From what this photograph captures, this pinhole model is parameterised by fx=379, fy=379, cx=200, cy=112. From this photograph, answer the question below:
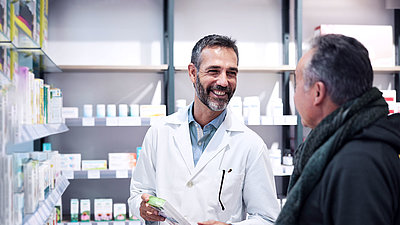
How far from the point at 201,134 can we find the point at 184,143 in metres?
0.12

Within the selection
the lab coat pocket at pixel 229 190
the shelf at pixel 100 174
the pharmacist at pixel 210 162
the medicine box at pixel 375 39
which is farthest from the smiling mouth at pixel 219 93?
the medicine box at pixel 375 39

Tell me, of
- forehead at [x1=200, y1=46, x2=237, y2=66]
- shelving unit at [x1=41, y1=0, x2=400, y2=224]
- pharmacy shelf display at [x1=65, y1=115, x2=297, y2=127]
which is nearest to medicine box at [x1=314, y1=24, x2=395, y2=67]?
shelving unit at [x1=41, y1=0, x2=400, y2=224]

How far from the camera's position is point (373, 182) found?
0.95 meters

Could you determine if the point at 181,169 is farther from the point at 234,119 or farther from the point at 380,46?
the point at 380,46

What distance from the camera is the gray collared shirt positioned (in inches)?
81.1

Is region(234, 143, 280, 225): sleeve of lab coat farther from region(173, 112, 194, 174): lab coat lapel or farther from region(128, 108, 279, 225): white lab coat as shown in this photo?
region(173, 112, 194, 174): lab coat lapel

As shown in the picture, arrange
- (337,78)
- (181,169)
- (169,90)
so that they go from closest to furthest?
(337,78), (181,169), (169,90)

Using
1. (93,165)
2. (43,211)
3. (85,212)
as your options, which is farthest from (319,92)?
(85,212)

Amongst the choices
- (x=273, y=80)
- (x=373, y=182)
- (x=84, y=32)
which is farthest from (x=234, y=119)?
(x=84, y=32)

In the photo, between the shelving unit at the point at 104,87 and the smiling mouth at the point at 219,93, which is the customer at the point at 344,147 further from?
the shelving unit at the point at 104,87

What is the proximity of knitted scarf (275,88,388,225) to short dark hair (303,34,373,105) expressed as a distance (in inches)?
1.2

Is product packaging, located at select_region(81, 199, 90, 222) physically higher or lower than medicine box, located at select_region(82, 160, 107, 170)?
lower

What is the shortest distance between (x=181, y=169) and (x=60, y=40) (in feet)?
7.93

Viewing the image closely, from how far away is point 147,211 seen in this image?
1.85 meters
